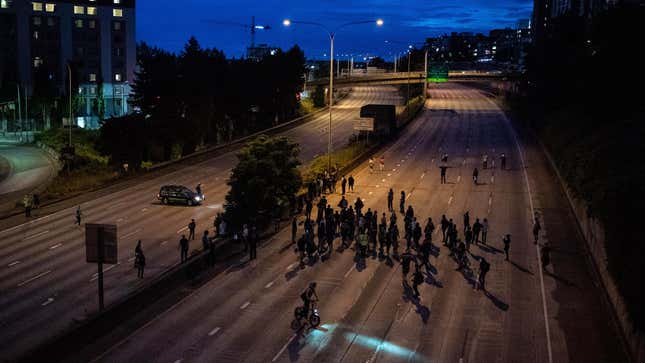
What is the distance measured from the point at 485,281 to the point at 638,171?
727 centimetres

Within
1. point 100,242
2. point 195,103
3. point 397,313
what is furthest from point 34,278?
point 195,103

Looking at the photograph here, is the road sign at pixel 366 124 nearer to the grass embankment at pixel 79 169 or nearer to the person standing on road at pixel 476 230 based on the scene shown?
the grass embankment at pixel 79 169

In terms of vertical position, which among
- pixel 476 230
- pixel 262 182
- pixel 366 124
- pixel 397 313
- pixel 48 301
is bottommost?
pixel 48 301

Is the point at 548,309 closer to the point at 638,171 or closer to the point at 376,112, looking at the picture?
the point at 638,171

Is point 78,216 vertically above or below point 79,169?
above

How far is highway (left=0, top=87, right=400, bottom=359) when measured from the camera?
23.2 meters

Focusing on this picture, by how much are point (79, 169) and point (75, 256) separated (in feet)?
102

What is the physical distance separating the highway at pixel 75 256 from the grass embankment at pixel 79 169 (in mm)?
2761

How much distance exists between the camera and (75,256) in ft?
104

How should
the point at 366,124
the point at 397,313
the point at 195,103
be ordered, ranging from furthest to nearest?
the point at 195,103, the point at 366,124, the point at 397,313

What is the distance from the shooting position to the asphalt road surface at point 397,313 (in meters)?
20.0

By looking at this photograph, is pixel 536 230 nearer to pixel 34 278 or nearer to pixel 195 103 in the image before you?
pixel 34 278

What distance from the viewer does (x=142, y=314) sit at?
75.9ft

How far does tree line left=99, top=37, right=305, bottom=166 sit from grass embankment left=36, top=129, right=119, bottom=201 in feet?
12.1
